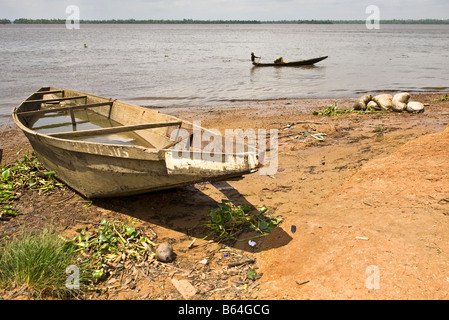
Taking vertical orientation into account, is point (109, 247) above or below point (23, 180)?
below

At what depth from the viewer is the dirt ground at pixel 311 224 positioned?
120 inches

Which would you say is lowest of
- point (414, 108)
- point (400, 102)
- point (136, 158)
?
point (136, 158)

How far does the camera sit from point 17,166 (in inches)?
238

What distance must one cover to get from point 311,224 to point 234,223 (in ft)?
3.07

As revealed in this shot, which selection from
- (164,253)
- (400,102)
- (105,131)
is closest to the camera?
(164,253)

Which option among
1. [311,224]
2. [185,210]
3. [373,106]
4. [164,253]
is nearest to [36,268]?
[164,253]

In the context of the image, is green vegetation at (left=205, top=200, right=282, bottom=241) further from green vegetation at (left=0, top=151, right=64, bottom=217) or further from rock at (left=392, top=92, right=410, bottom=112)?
rock at (left=392, top=92, right=410, bottom=112)

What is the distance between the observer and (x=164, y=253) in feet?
11.8

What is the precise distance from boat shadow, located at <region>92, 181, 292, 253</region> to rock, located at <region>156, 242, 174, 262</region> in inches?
Result: 16.5

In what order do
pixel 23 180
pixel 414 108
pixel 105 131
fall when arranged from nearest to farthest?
pixel 105 131
pixel 23 180
pixel 414 108

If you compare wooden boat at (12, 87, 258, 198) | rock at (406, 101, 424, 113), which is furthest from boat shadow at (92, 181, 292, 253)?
rock at (406, 101, 424, 113)

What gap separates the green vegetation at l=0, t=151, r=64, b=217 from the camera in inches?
200

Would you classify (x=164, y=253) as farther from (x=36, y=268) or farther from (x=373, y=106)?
(x=373, y=106)
